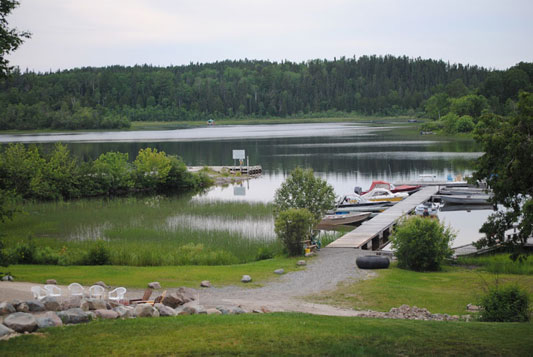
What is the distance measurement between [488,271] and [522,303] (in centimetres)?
738

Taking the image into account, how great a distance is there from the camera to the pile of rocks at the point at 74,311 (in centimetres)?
1119

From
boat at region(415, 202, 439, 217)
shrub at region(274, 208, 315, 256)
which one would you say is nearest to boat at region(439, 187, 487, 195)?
boat at region(415, 202, 439, 217)

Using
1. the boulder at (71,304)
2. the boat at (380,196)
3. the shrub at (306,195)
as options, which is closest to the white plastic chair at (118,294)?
the boulder at (71,304)

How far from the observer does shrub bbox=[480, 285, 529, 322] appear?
517 inches

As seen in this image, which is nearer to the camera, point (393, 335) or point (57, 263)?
point (393, 335)

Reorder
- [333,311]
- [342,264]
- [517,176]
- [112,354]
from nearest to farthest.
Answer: [112,354], [517,176], [333,311], [342,264]

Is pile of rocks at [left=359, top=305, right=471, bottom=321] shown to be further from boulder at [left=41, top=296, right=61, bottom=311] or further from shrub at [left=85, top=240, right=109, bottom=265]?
shrub at [left=85, top=240, right=109, bottom=265]

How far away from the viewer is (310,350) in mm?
10141

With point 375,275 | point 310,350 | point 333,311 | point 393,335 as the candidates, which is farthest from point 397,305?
point 310,350

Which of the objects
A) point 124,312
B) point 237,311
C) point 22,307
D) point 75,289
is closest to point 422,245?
point 237,311

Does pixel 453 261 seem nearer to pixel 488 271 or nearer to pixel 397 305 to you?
pixel 488 271

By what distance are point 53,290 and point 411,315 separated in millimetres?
9617

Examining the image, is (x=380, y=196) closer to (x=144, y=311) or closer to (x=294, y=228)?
(x=294, y=228)

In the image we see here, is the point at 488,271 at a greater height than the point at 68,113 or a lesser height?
lesser
